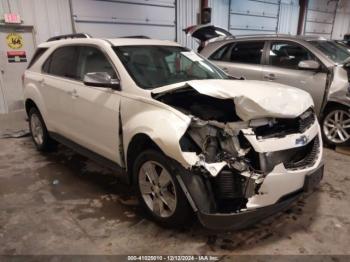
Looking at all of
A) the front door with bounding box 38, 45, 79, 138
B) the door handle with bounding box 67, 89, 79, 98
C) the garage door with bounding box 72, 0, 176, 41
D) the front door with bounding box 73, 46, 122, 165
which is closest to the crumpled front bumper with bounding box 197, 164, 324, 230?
the front door with bounding box 73, 46, 122, 165

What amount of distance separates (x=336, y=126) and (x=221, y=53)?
7.71 ft

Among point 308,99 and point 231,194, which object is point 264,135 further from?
point 308,99

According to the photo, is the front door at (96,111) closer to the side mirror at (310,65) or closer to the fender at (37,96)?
the fender at (37,96)

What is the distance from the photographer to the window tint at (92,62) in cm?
290

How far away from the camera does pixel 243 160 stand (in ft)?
6.57

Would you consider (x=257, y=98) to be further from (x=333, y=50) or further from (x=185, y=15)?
(x=185, y=15)

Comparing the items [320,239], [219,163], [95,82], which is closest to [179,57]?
[95,82]

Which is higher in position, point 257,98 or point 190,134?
point 257,98

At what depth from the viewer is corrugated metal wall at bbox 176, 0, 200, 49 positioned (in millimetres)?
8648

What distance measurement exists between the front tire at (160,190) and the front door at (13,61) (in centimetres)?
521

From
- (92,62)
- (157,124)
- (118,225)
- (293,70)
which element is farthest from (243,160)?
(293,70)

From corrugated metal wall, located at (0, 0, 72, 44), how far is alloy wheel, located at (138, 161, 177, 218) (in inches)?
211

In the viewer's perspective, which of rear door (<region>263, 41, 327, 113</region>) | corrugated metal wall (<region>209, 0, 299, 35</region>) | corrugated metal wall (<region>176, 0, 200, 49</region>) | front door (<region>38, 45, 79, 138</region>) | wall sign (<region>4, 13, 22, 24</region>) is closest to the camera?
front door (<region>38, 45, 79, 138</region>)

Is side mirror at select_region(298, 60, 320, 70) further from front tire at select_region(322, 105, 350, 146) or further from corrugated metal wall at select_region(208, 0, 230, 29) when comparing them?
corrugated metal wall at select_region(208, 0, 230, 29)
